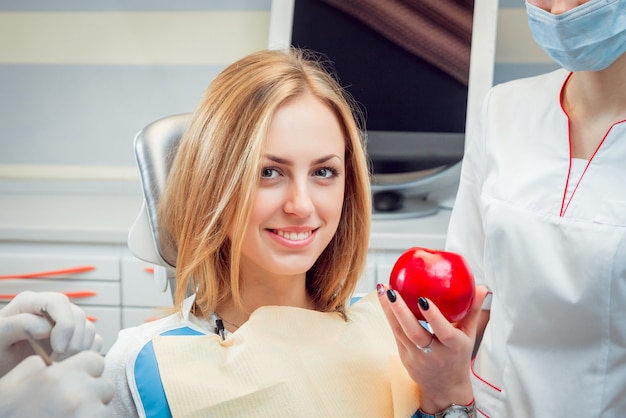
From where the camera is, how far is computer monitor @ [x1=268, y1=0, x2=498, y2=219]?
7.79 ft

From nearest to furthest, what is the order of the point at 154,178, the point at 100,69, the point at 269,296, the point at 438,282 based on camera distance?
the point at 438,282 < the point at 269,296 < the point at 154,178 < the point at 100,69

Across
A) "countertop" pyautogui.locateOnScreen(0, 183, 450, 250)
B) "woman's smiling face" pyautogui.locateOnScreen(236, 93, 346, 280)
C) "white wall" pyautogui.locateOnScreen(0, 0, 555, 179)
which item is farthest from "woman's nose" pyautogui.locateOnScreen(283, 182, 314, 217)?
"white wall" pyautogui.locateOnScreen(0, 0, 555, 179)

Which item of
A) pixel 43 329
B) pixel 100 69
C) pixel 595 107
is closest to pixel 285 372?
pixel 43 329

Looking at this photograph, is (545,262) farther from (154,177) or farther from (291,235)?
(154,177)

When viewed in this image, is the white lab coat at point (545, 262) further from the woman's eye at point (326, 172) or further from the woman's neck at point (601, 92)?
the woman's eye at point (326, 172)

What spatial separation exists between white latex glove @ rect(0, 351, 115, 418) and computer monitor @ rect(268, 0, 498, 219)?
173 centimetres

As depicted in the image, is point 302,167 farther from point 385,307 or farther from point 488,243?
point 488,243

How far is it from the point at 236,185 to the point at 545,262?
50 centimetres

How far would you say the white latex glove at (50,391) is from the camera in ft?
2.43

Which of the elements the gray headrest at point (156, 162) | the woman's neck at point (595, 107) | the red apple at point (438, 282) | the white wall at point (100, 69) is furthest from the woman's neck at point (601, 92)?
the white wall at point (100, 69)

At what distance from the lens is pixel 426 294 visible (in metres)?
1.03

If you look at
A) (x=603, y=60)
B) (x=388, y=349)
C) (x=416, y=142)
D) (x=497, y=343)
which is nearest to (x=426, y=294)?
(x=388, y=349)

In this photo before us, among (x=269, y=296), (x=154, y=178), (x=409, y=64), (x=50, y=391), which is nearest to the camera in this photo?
(x=50, y=391)

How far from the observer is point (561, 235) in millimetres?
1198
